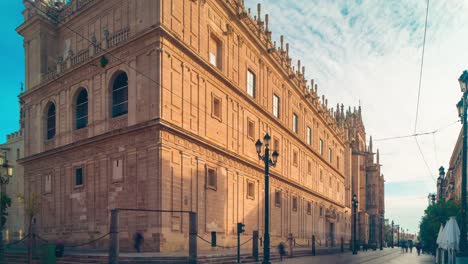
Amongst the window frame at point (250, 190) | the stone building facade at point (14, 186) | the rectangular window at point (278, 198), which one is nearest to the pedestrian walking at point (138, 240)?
the window frame at point (250, 190)

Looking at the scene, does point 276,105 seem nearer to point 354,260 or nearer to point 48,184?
point 354,260

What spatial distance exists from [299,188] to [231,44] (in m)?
19.3

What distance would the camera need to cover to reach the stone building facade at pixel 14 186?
4072 centimetres

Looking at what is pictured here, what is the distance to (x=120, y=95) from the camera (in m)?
24.0

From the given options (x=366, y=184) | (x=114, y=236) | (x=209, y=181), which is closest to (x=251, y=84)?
(x=209, y=181)

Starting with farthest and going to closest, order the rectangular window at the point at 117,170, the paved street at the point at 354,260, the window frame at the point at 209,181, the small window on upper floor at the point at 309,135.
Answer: the small window on upper floor at the point at 309,135
the window frame at the point at 209,181
the paved street at the point at 354,260
the rectangular window at the point at 117,170

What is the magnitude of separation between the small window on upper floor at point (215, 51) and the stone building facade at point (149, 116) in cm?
7

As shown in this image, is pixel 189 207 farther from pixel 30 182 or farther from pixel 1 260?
pixel 30 182

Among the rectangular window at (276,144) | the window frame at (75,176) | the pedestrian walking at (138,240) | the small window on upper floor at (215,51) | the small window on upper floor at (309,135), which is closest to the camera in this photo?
the pedestrian walking at (138,240)

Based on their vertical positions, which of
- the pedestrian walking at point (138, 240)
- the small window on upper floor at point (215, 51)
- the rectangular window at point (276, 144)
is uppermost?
the small window on upper floor at point (215, 51)

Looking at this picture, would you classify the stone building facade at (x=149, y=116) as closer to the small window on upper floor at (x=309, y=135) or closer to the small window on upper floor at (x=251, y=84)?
the small window on upper floor at (x=251, y=84)

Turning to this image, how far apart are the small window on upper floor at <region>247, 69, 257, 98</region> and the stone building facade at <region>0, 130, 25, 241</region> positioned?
2437 centimetres

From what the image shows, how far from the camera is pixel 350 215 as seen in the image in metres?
69.8

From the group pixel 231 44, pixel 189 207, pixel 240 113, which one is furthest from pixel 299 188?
pixel 189 207
